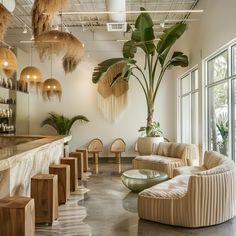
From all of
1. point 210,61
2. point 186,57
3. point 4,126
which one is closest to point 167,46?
point 186,57

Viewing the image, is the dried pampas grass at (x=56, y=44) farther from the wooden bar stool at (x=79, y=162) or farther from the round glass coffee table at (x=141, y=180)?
the wooden bar stool at (x=79, y=162)

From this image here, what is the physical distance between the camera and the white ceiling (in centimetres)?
742

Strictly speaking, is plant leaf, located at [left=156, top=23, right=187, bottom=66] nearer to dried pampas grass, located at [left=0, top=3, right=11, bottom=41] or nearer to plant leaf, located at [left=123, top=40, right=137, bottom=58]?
plant leaf, located at [left=123, top=40, right=137, bottom=58]

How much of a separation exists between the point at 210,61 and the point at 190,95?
1856mm

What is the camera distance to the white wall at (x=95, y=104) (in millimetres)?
9859

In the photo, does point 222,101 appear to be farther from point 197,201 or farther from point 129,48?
point 129,48

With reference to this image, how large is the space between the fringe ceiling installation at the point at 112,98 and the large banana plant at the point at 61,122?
0.77 metres

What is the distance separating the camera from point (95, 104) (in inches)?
388

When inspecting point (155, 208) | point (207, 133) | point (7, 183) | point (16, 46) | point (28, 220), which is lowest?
point (155, 208)

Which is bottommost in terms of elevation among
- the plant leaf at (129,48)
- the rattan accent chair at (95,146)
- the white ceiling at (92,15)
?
the rattan accent chair at (95,146)

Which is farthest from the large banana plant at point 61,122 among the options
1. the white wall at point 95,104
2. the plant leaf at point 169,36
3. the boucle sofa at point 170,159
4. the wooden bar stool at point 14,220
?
the wooden bar stool at point 14,220

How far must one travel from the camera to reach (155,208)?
4.04 m

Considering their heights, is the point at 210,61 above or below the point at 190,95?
above

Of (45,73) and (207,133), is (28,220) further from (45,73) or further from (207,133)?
(45,73)
